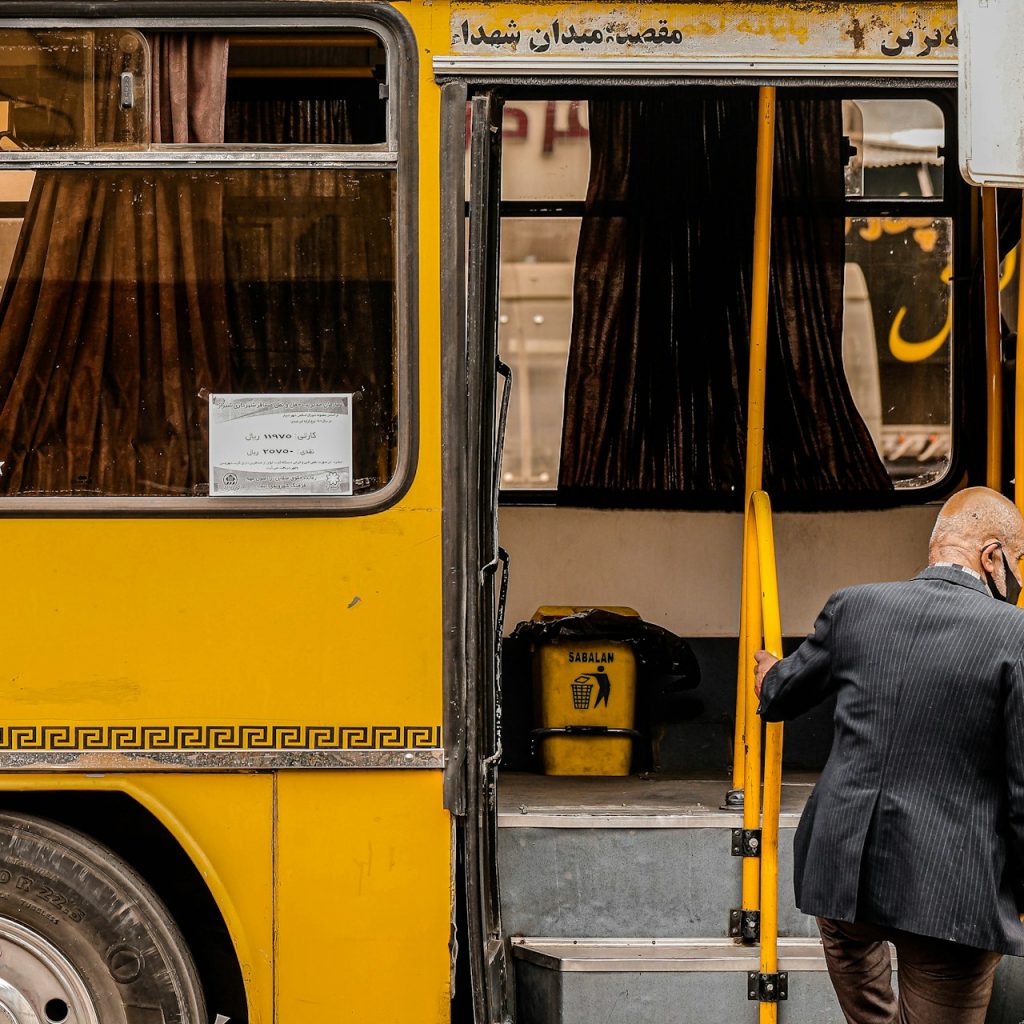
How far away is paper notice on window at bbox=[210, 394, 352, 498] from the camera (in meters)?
3.30

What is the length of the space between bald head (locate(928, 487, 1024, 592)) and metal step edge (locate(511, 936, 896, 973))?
3.60 ft

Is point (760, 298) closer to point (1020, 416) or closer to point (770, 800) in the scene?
point (1020, 416)

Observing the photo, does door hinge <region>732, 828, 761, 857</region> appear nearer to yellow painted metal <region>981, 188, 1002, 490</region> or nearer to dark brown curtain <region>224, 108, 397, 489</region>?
dark brown curtain <region>224, 108, 397, 489</region>

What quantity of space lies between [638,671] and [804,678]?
1.82 meters

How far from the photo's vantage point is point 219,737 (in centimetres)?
326

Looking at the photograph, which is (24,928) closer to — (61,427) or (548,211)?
(61,427)

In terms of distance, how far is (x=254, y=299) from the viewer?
3.35 m

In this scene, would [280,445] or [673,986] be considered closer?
[280,445]

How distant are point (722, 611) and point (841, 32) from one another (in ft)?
8.03

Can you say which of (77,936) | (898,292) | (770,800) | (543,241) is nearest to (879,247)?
(898,292)

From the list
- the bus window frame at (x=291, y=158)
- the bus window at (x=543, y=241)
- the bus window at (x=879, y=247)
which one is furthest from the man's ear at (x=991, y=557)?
the bus window at (x=543, y=241)

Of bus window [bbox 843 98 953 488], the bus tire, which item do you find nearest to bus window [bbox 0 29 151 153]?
the bus tire

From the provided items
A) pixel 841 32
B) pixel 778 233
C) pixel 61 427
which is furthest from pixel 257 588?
pixel 778 233

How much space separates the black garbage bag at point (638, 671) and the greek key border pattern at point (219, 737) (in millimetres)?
1603
